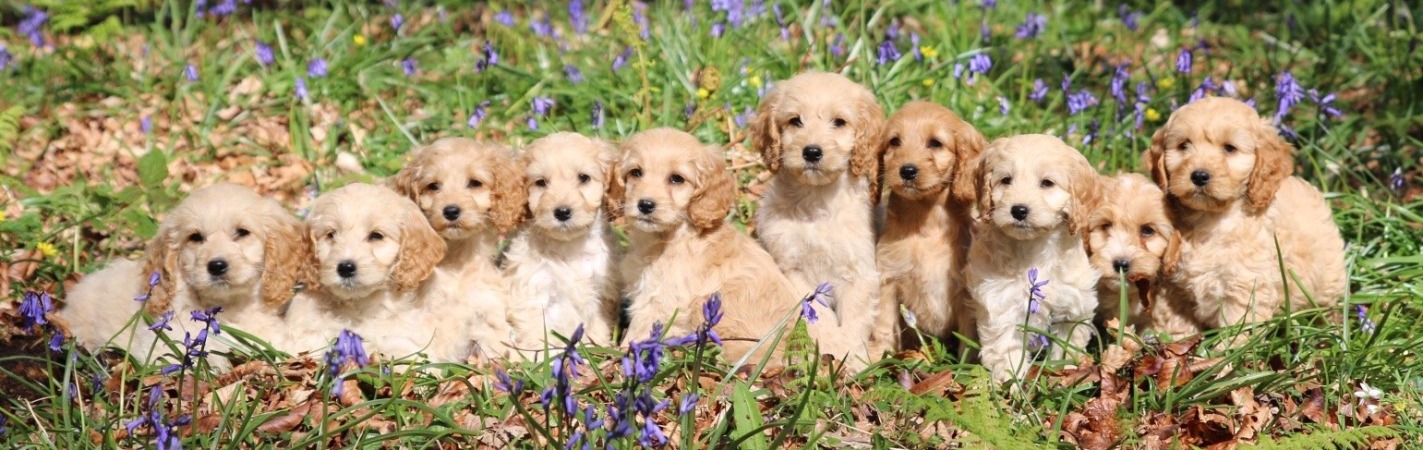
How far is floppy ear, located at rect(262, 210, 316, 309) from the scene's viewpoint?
19.2 ft

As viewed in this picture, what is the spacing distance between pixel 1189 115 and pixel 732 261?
7.24ft

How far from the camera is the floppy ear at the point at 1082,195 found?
5.59m

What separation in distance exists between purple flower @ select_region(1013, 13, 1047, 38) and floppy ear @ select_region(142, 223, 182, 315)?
5548 mm

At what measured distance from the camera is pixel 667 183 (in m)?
6.09

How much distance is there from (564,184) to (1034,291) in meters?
2.22

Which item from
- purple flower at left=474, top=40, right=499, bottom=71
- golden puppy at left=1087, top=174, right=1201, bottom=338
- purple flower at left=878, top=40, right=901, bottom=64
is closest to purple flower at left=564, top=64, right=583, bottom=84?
purple flower at left=474, top=40, right=499, bottom=71

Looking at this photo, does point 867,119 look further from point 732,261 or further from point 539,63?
point 539,63

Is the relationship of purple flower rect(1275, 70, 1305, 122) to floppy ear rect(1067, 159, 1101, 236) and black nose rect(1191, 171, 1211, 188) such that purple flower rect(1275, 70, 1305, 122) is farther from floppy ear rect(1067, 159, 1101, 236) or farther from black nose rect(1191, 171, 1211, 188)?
floppy ear rect(1067, 159, 1101, 236)

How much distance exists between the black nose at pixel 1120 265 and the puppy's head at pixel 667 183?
182cm

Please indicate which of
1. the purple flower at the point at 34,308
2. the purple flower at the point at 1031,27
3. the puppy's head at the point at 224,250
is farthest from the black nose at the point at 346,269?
the purple flower at the point at 1031,27

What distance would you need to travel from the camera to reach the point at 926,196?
6.21 metres

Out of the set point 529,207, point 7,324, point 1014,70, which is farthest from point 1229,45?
point 7,324

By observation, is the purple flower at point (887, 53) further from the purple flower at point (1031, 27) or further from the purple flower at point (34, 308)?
the purple flower at point (34, 308)

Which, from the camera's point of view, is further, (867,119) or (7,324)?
(7,324)
